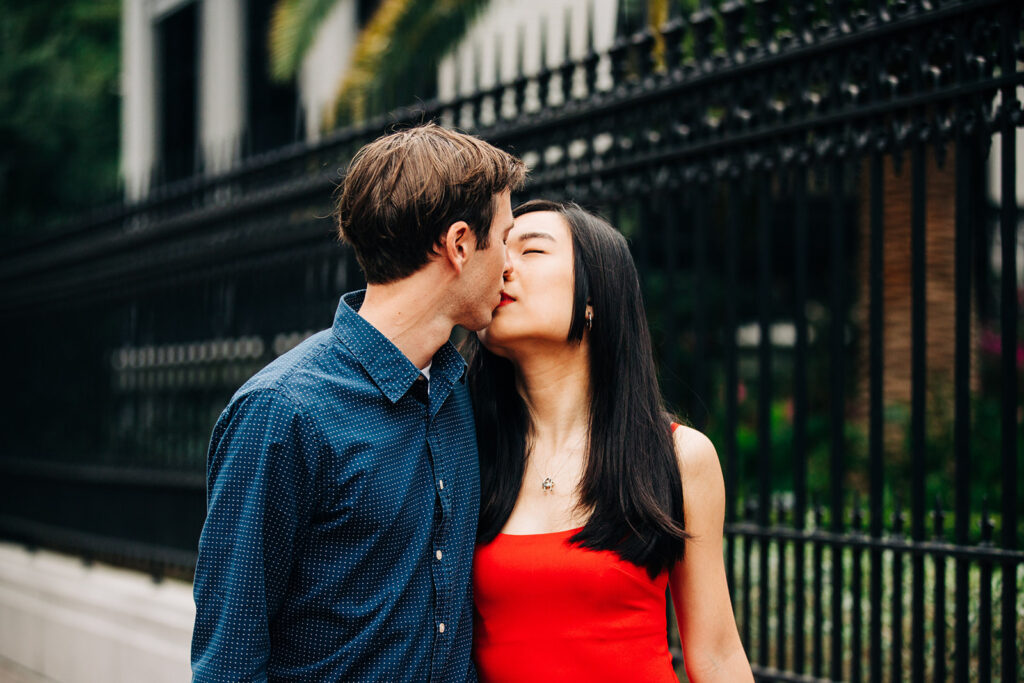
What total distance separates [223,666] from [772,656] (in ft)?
12.0

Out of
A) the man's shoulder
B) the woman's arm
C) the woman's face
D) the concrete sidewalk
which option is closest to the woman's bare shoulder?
the woman's arm

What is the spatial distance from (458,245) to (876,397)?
5.36 feet

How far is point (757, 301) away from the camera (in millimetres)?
5215

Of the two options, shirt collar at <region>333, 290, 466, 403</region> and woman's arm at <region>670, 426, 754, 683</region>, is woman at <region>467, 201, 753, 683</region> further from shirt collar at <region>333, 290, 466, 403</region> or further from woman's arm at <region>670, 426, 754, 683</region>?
shirt collar at <region>333, 290, 466, 403</region>

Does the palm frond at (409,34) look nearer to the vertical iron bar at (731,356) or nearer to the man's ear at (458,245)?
the vertical iron bar at (731,356)

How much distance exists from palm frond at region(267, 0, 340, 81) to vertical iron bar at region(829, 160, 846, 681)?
254 inches

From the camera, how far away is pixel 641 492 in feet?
7.74

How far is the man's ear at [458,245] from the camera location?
2.21 m

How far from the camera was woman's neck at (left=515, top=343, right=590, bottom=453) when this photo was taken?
2611 millimetres

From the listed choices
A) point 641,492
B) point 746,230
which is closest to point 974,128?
point 641,492

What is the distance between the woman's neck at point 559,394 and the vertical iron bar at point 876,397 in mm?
1089

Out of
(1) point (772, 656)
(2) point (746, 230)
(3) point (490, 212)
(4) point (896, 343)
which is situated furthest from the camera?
(2) point (746, 230)

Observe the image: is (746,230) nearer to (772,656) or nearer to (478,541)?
(772,656)

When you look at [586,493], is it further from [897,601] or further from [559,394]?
[897,601]
